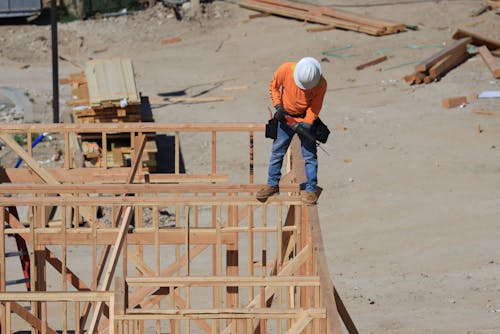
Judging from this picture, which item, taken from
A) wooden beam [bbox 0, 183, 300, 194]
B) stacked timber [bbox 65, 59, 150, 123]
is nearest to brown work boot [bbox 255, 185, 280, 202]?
wooden beam [bbox 0, 183, 300, 194]

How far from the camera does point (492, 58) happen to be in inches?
1011

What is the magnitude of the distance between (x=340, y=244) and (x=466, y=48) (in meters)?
10.6

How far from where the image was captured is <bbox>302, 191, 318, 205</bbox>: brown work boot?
10.4 metres

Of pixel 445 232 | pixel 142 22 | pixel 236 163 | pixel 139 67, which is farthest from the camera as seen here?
pixel 142 22

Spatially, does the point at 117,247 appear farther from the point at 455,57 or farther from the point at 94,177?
the point at 455,57

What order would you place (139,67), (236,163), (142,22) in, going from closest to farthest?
(236,163) < (139,67) < (142,22)

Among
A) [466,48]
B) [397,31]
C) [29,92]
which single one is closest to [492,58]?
[466,48]

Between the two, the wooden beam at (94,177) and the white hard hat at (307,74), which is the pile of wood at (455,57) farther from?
the white hard hat at (307,74)

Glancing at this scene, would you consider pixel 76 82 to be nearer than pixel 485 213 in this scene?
No

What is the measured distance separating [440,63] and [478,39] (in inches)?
83.4

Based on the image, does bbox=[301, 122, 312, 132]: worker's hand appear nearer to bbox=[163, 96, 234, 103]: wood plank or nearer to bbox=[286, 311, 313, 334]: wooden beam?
bbox=[286, 311, 313, 334]: wooden beam

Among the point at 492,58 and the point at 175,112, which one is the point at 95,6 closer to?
the point at 175,112

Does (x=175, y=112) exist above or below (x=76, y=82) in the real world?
below

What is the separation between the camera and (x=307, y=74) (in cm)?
1028
